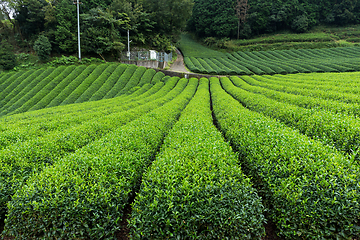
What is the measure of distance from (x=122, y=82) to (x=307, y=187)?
23.8 meters

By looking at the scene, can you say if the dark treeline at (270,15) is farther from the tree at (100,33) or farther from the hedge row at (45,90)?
the hedge row at (45,90)

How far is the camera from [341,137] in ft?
16.5

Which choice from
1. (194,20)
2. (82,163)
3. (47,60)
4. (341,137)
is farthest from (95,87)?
(194,20)

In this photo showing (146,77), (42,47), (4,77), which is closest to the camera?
(4,77)

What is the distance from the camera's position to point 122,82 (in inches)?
Result: 923

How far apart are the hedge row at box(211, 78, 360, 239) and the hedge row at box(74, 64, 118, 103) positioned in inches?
808

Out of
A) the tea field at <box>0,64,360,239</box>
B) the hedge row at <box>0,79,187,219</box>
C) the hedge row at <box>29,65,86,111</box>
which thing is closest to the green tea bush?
the hedge row at <box>29,65,86,111</box>

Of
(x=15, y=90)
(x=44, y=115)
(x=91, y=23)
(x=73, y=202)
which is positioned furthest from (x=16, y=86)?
(x=73, y=202)

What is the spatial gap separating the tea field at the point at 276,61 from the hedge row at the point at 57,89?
20.3 metres

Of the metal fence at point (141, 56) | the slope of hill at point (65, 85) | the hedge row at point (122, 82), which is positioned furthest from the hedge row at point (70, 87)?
the metal fence at point (141, 56)

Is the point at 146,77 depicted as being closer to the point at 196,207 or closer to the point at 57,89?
the point at 57,89

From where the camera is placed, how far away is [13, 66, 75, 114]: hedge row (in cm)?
1803

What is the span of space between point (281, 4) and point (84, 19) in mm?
65131

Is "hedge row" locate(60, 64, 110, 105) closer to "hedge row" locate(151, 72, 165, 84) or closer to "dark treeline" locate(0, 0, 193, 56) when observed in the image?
"dark treeline" locate(0, 0, 193, 56)
